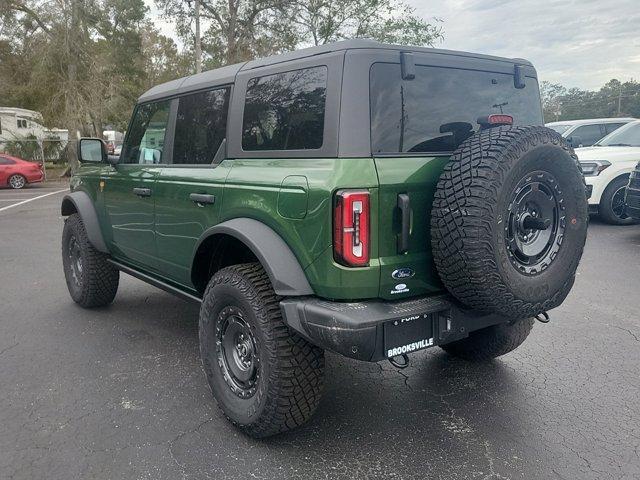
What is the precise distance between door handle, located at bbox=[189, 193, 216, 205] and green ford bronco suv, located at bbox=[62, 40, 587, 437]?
14mm

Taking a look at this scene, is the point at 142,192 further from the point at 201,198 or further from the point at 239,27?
the point at 239,27

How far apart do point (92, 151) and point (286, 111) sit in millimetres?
2428

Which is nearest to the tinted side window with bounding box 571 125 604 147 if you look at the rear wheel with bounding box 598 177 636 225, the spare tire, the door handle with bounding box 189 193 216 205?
the rear wheel with bounding box 598 177 636 225

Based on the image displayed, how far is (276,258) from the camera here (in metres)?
2.58

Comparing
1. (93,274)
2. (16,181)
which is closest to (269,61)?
(93,274)

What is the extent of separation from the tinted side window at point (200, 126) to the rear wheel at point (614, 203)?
27.1ft

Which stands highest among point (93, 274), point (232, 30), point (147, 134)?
point (232, 30)

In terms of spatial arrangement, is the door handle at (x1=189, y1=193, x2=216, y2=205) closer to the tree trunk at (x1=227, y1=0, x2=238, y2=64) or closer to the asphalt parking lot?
the asphalt parking lot

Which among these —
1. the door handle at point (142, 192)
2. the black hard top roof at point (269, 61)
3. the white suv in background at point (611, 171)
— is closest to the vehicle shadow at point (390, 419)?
the door handle at point (142, 192)

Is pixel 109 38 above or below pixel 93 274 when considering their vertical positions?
above

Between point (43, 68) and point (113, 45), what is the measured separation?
36.0 ft

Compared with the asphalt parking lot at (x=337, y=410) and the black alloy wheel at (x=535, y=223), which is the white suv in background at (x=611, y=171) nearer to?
the asphalt parking lot at (x=337, y=410)

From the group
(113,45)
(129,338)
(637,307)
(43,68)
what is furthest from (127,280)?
(113,45)

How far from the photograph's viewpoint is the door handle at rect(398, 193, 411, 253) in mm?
2434
